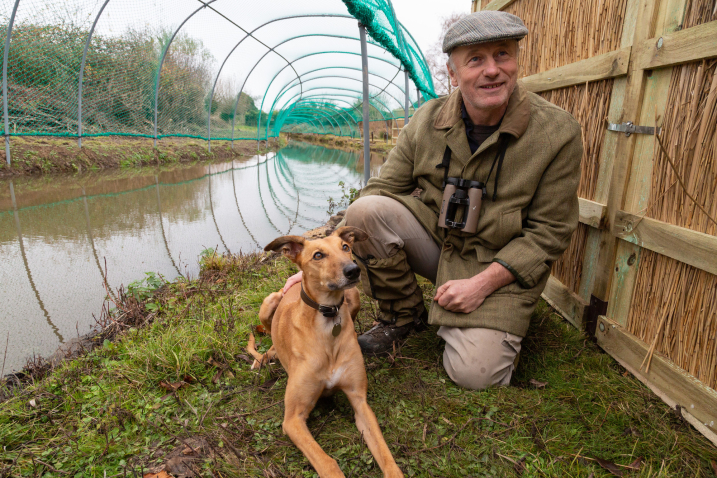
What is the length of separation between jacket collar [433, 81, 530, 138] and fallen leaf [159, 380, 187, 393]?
7.57 ft

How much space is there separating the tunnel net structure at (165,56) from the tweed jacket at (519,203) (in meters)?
3.12

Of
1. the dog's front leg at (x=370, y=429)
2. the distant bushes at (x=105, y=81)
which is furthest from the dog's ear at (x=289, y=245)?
the distant bushes at (x=105, y=81)

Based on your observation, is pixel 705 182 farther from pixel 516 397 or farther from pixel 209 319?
pixel 209 319

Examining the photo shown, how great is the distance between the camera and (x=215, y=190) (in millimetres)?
10531

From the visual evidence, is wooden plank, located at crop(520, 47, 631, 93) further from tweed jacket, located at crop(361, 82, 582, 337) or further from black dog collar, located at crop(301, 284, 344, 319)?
black dog collar, located at crop(301, 284, 344, 319)

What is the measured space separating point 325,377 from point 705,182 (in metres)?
2.16

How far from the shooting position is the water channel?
389 centimetres

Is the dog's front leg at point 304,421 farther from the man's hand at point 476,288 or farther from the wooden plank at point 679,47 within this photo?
the wooden plank at point 679,47

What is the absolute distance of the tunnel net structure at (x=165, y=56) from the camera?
10.1 meters

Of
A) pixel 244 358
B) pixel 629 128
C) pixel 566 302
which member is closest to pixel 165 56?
pixel 244 358

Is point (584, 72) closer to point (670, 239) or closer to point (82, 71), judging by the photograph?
point (670, 239)

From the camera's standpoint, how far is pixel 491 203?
2.70 meters

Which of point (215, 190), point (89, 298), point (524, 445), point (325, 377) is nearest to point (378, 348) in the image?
point (325, 377)

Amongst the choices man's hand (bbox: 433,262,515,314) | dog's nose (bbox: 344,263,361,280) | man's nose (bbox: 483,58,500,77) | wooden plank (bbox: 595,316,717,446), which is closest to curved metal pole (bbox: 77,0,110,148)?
man's nose (bbox: 483,58,500,77)
